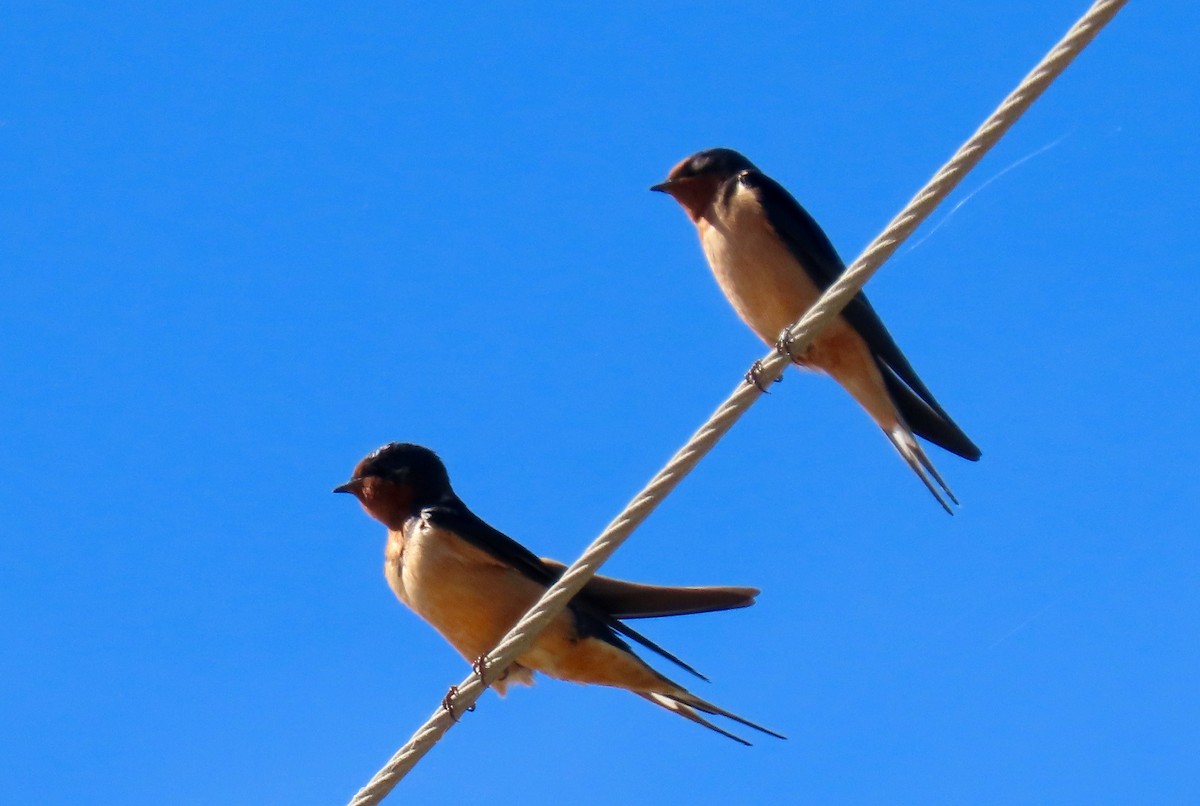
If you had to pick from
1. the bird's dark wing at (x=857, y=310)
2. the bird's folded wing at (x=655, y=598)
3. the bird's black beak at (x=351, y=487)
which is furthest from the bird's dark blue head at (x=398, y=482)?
the bird's dark wing at (x=857, y=310)

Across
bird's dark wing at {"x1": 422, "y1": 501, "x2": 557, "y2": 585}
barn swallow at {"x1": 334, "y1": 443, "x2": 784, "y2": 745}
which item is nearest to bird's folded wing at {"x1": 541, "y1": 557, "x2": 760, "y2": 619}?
barn swallow at {"x1": 334, "y1": 443, "x2": 784, "y2": 745}

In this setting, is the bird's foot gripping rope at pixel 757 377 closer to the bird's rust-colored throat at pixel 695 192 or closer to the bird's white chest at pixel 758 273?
the bird's white chest at pixel 758 273

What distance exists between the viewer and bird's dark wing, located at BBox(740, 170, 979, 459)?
5582 mm

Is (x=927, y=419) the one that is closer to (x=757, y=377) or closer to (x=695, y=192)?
(x=695, y=192)

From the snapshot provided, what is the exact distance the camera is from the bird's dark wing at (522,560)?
205 inches

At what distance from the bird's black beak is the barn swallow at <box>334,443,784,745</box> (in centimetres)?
31

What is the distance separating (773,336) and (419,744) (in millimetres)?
2222

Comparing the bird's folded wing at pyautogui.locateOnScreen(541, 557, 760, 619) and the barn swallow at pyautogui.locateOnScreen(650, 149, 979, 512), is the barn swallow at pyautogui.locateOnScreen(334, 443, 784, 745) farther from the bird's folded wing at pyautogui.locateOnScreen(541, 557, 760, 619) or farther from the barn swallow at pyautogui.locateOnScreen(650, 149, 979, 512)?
the barn swallow at pyautogui.locateOnScreen(650, 149, 979, 512)

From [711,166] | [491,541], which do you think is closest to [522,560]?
[491,541]

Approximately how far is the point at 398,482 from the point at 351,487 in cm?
22

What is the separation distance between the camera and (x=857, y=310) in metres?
5.73

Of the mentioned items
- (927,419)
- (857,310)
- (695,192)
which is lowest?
(927,419)

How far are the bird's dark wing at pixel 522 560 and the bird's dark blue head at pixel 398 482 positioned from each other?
16 centimetres

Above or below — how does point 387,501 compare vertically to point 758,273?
below
